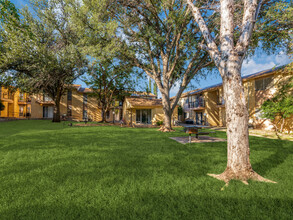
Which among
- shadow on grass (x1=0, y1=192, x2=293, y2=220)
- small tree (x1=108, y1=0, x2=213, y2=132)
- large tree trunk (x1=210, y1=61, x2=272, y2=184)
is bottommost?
shadow on grass (x1=0, y1=192, x2=293, y2=220)

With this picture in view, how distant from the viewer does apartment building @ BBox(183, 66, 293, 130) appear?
577 inches

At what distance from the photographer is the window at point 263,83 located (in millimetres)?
15108

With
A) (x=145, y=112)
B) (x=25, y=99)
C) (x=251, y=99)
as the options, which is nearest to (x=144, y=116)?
(x=145, y=112)

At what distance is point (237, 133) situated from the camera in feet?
11.1

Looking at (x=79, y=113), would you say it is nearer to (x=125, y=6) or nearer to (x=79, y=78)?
(x=79, y=78)

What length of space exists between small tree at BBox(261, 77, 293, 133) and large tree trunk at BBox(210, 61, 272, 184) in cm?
1182

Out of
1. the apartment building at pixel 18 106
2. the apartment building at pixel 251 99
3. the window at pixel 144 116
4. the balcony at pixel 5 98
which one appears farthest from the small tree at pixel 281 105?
the apartment building at pixel 18 106

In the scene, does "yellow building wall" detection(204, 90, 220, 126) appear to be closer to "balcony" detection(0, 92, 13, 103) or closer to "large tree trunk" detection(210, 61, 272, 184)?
"large tree trunk" detection(210, 61, 272, 184)

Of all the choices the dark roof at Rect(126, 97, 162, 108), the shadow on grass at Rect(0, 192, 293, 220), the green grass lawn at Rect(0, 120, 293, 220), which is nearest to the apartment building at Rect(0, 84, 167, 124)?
the dark roof at Rect(126, 97, 162, 108)

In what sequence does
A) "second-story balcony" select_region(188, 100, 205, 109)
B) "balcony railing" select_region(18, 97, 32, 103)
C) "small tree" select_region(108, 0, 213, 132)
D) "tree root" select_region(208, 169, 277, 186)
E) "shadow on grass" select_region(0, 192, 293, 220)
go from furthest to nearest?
"balcony railing" select_region(18, 97, 32, 103) < "second-story balcony" select_region(188, 100, 205, 109) < "small tree" select_region(108, 0, 213, 132) < "tree root" select_region(208, 169, 277, 186) < "shadow on grass" select_region(0, 192, 293, 220)

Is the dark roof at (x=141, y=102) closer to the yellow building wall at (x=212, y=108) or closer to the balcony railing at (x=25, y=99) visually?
the yellow building wall at (x=212, y=108)

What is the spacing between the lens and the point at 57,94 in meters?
21.6

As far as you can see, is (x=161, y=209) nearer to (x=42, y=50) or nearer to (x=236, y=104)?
(x=236, y=104)

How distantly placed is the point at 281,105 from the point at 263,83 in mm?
4649
